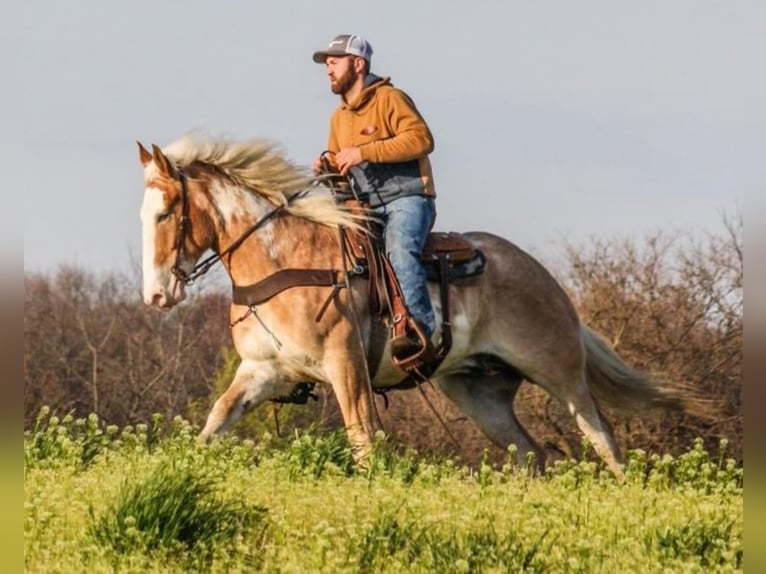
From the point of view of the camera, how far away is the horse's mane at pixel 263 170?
11.4 m

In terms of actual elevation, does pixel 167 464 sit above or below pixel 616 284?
below

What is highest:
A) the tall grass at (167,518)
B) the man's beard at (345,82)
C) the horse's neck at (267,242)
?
the man's beard at (345,82)

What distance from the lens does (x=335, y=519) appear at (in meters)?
7.90

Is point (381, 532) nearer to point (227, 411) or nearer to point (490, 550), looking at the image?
point (490, 550)

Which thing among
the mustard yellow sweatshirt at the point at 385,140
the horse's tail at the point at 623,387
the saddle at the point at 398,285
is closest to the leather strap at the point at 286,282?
the saddle at the point at 398,285

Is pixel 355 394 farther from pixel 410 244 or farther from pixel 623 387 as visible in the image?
pixel 623 387

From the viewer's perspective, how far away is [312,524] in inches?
308

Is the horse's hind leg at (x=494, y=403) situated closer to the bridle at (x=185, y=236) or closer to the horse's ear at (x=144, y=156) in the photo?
the bridle at (x=185, y=236)

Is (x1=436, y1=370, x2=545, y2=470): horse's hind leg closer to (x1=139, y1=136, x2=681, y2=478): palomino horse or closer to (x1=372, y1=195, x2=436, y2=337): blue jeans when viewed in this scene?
(x1=139, y1=136, x2=681, y2=478): palomino horse

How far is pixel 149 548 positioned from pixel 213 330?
4671cm

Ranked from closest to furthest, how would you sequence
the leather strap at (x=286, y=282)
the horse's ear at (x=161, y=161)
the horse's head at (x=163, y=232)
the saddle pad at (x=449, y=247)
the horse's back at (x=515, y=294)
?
the horse's ear at (x=161, y=161), the horse's head at (x=163, y=232), the leather strap at (x=286, y=282), the saddle pad at (x=449, y=247), the horse's back at (x=515, y=294)

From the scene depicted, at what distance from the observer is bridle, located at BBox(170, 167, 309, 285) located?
11.1m

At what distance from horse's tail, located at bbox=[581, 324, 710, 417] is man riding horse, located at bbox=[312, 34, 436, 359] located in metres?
2.30

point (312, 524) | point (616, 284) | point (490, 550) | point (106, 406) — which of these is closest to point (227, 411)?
point (312, 524)
